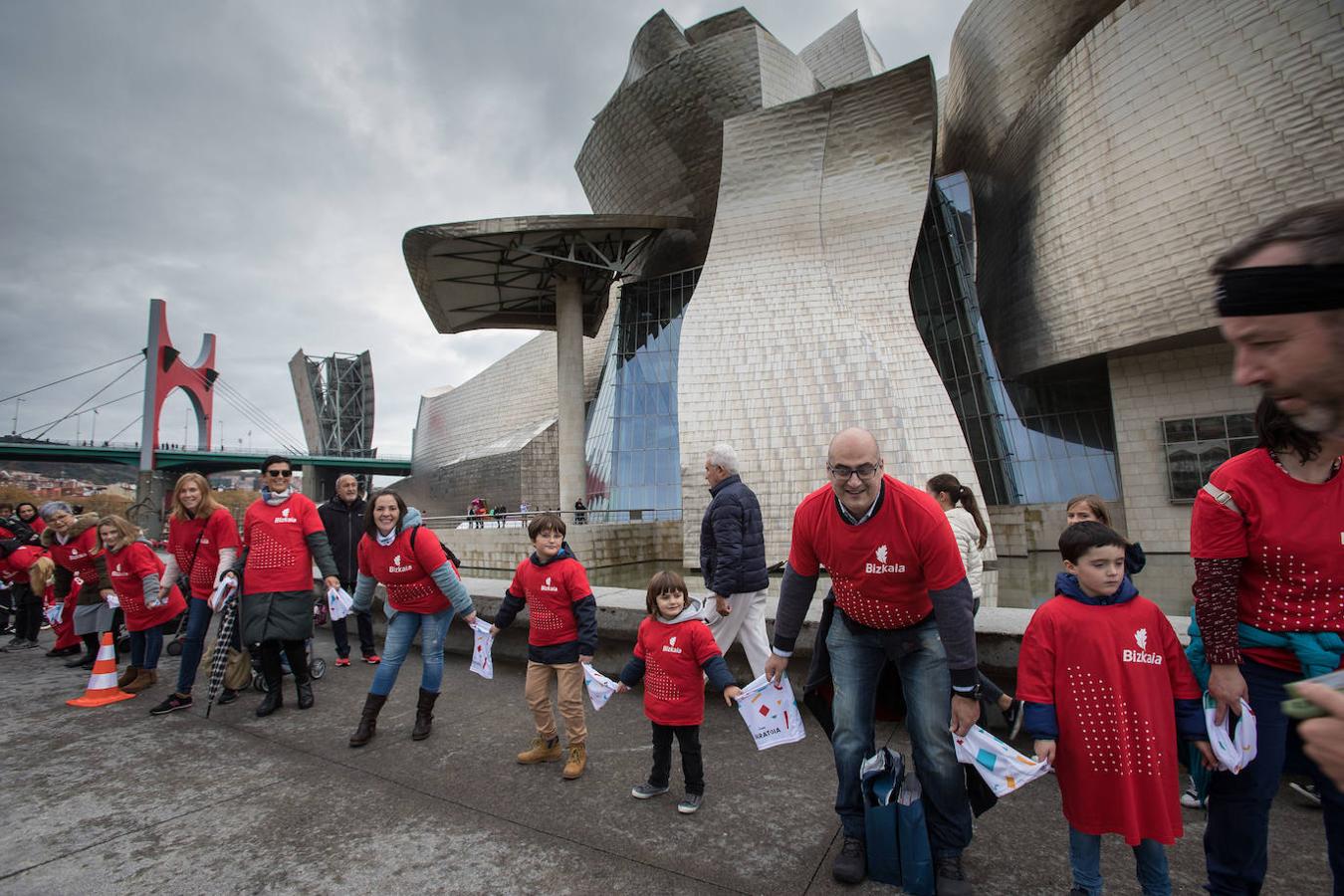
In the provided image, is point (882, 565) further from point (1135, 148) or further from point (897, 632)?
point (1135, 148)

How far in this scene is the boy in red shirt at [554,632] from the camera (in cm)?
334

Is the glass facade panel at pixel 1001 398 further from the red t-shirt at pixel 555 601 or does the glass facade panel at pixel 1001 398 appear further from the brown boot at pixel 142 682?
the brown boot at pixel 142 682

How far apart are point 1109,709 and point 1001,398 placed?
17938 mm

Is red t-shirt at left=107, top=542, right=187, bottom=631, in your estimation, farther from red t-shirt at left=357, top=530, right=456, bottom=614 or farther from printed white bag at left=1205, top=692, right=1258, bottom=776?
printed white bag at left=1205, top=692, right=1258, bottom=776

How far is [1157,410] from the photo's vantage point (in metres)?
15.3

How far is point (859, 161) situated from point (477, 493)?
67.6 ft

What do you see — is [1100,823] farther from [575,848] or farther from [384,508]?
[384,508]

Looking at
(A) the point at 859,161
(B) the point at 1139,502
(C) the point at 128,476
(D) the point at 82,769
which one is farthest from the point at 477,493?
(C) the point at 128,476

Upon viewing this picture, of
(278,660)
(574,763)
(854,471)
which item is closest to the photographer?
(854,471)

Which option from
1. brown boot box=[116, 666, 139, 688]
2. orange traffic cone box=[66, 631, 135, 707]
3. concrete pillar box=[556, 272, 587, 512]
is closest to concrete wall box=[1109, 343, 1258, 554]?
concrete pillar box=[556, 272, 587, 512]

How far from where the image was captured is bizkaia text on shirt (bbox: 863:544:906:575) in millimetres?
2303

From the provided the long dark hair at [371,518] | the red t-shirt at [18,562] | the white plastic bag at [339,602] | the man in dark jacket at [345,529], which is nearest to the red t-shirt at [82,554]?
the red t-shirt at [18,562]

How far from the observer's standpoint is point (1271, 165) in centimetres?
1184

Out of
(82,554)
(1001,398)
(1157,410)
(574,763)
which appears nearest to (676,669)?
(574,763)
